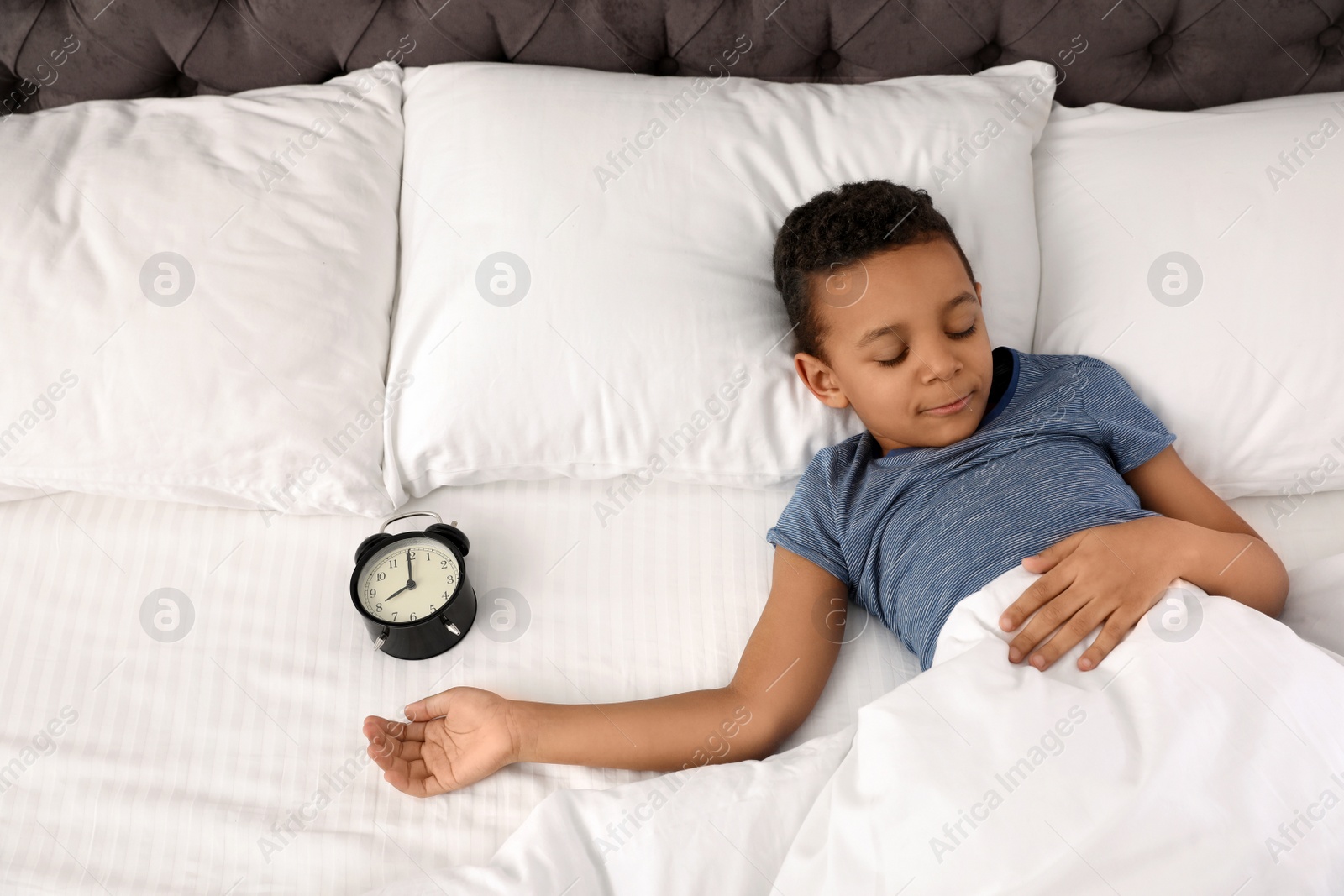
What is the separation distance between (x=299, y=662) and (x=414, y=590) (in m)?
0.16

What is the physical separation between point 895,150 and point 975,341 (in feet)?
1.15

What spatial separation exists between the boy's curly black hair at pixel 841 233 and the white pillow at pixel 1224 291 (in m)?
0.21

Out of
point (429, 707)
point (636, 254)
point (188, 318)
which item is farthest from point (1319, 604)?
point (188, 318)

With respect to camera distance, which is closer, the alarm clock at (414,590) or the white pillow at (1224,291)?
the alarm clock at (414,590)

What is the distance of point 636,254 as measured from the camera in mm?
1196

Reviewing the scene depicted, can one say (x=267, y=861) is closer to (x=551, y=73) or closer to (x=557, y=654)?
(x=557, y=654)

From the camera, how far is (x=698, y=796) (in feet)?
2.96

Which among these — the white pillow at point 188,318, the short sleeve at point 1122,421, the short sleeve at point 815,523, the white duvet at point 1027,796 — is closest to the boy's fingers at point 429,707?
the white duvet at point 1027,796

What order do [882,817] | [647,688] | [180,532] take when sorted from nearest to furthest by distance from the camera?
[882,817]
[647,688]
[180,532]

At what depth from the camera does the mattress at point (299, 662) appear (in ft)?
3.12

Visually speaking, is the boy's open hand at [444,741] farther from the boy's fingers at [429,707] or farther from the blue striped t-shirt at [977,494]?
the blue striped t-shirt at [977,494]

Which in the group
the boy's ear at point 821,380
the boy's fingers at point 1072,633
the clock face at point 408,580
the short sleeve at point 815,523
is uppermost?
the boy's ear at point 821,380

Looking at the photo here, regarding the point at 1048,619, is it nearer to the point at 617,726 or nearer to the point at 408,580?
the point at 617,726

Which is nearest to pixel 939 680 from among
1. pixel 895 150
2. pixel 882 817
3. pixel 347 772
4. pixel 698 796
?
pixel 882 817
